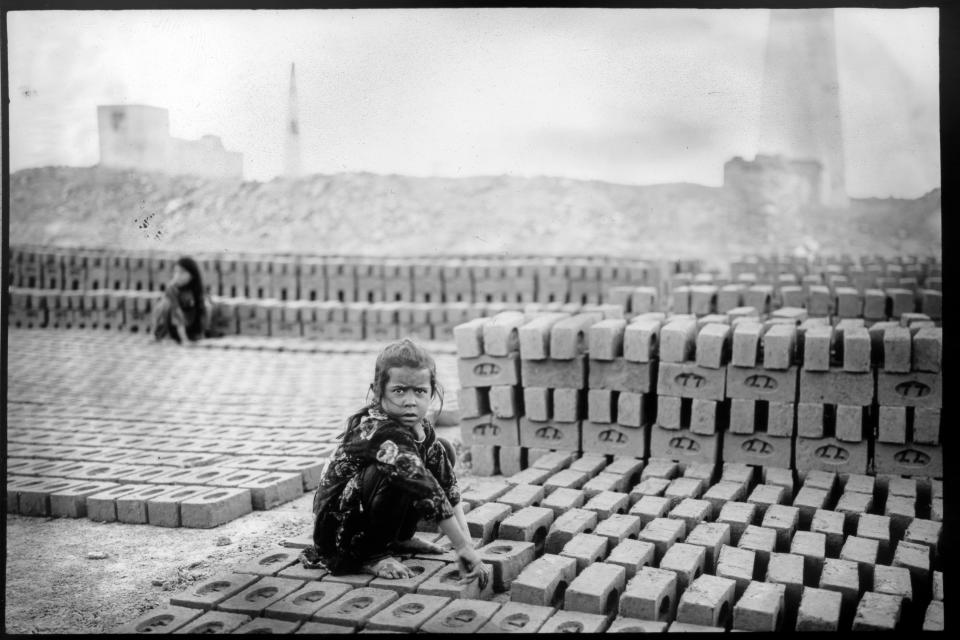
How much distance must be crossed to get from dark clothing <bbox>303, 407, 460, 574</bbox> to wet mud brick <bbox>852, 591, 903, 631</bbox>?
1637mm

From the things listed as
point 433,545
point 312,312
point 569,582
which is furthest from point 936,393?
point 312,312

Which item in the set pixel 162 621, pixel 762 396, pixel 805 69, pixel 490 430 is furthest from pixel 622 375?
pixel 805 69

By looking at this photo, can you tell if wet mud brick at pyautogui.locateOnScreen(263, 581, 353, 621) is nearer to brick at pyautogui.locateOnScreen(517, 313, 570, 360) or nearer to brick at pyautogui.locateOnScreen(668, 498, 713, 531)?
brick at pyautogui.locateOnScreen(668, 498, 713, 531)

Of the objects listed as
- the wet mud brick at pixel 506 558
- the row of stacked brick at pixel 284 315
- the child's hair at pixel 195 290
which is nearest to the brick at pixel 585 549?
the wet mud brick at pixel 506 558

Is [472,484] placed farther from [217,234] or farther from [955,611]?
[217,234]

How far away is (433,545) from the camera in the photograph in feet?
12.8

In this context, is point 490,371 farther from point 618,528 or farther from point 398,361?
point 398,361

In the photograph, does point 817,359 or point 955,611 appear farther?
point 817,359

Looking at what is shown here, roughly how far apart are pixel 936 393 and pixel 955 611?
6.53ft

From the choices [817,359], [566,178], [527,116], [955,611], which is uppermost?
[566,178]

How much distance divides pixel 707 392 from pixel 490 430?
1444mm

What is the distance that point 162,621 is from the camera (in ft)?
10.9

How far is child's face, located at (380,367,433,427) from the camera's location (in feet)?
11.2

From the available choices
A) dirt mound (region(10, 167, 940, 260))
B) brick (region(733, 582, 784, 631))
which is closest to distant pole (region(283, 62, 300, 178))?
brick (region(733, 582, 784, 631))
